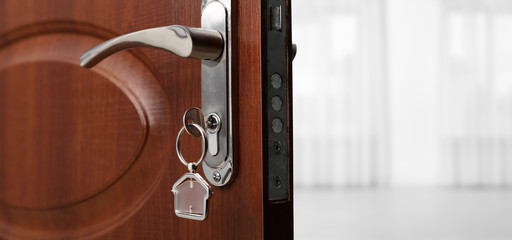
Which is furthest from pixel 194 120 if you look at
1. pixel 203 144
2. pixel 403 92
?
pixel 403 92

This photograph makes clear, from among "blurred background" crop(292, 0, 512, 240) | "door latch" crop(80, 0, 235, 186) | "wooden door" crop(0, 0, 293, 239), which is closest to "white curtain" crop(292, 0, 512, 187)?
"blurred background" crop(292, 0, 512, 240)

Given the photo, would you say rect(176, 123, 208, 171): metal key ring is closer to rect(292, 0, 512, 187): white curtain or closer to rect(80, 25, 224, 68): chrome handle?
rect(80, 25, 224, 68): chrome handle

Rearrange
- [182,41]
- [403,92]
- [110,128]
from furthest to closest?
[403,92] → [110,128] → [182,41]

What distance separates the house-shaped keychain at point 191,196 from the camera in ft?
1.22

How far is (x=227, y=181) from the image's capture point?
0.37 metres

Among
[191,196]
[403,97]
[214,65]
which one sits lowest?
[191,196]

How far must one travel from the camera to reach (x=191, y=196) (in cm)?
38

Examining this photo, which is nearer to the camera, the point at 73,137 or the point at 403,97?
the point at 73,137

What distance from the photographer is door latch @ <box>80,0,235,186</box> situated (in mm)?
356

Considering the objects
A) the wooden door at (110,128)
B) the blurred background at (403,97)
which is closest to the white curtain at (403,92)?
the blurred background at (403,97)

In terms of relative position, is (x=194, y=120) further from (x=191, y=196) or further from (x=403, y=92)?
(x=403, y=92)

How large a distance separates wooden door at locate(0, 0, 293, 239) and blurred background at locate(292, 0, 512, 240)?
352cm

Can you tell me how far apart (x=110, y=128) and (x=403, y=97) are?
157 inches

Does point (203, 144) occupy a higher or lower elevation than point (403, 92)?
lower
